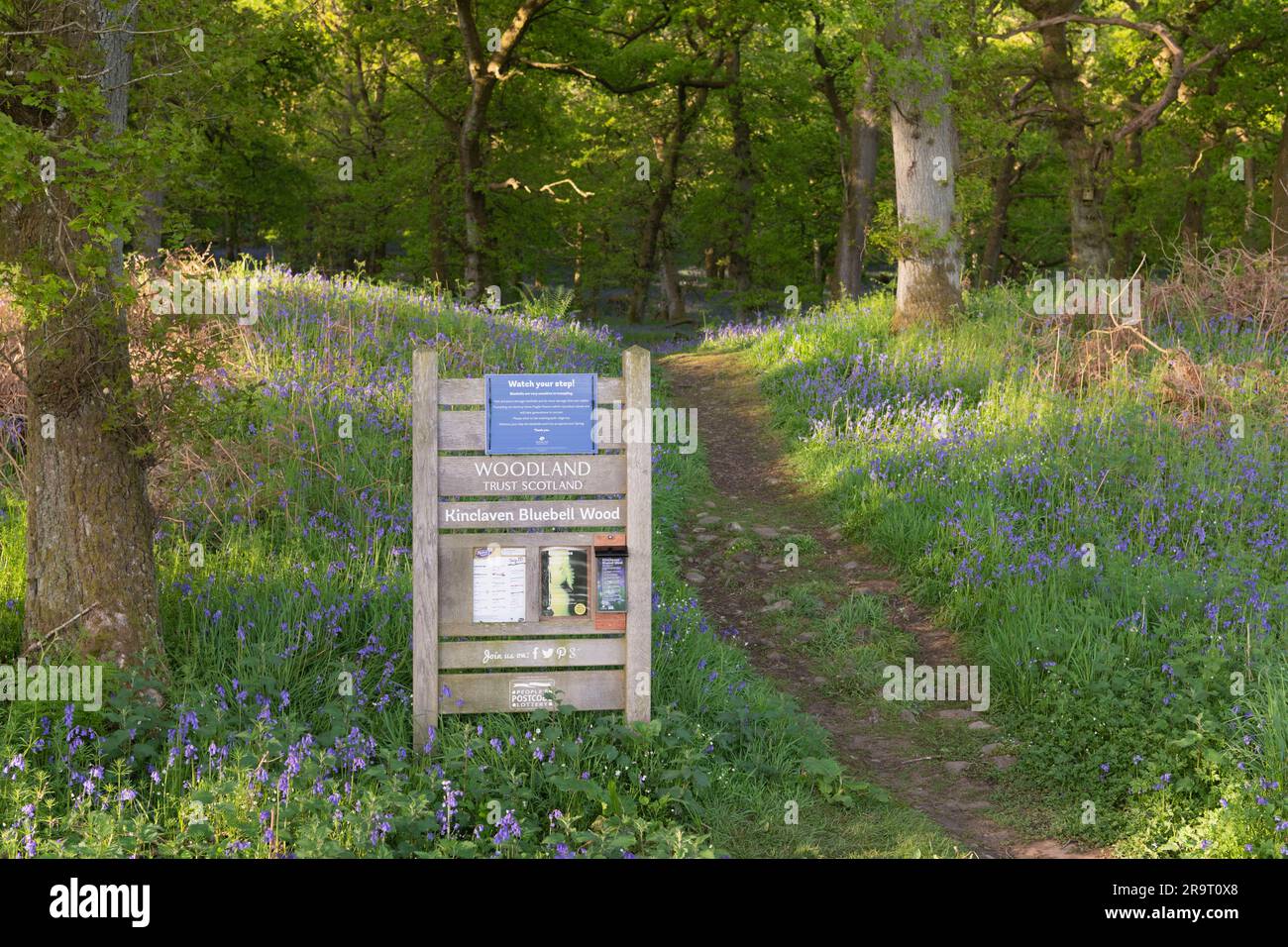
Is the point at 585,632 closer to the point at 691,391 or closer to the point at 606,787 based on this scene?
the point at 606,787

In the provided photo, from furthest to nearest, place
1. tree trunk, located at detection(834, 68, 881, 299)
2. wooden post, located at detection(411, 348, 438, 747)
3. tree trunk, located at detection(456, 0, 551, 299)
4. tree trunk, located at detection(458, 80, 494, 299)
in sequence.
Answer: tree trunk, located at detection(834, 68, 881, 299)
tree trunk, located at detection(458, 80, 494, 299)
tree trunk, located at detection(456, 0, 551, 299)
wooden post, located at detection(411, 348, 438, 747)

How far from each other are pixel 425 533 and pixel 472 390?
753mm

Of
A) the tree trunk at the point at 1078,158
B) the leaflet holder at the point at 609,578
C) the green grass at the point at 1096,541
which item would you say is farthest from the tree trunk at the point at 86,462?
the tree trunk at the point at 1078,158

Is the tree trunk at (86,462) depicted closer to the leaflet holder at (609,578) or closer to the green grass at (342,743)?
the green grass at (342,743)

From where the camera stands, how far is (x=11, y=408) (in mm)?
8742

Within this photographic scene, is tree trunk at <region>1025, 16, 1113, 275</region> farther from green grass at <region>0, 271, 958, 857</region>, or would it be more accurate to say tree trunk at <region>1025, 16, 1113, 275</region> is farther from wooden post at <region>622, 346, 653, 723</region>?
wooden post at <region>622, 346, 653, 723</region>

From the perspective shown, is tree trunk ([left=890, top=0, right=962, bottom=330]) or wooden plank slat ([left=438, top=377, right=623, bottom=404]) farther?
tree trunk ([left=890, top=0, right=962, bottom=330])

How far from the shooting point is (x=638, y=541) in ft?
19.1

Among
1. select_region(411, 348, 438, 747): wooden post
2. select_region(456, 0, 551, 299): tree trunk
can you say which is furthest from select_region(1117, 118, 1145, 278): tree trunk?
select_region(411, 348, 438, 747): wooden post

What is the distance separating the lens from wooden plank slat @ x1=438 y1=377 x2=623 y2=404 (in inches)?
224

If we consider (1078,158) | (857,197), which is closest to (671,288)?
(857,197)

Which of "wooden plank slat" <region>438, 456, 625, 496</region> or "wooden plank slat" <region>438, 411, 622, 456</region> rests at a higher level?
"wooden plank slat" <region>438, 411, 622, 456</region>

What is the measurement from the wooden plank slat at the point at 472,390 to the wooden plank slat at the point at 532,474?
0.29 meters

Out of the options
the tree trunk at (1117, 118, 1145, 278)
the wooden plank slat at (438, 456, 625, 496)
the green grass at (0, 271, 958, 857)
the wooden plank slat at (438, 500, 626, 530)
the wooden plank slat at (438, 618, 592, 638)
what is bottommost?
the green grass at (0, 271, 958, 857)
